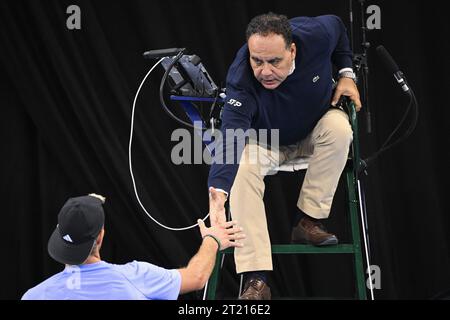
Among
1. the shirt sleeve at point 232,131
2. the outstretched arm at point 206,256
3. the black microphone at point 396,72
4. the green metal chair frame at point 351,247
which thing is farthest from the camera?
the black microphone at point 396,72

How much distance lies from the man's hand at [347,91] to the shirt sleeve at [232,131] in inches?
14.2

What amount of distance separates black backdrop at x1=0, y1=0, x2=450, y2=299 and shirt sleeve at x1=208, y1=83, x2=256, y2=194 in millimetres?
952

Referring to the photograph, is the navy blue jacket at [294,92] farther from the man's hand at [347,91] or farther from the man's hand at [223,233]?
the man's hand at [223,233]

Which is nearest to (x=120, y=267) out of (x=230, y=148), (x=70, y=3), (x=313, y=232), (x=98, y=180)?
(x=230, y=148)

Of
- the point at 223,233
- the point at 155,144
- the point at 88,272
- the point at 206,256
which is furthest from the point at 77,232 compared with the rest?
the point at 155,144

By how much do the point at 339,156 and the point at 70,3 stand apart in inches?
63.1

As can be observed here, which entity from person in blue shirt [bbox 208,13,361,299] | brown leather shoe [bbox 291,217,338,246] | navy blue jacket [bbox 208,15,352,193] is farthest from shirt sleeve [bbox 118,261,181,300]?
brown leather shoe [bbox 291,217,338,246]

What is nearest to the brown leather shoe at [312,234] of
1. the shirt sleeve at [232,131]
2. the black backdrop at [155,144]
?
the shirt sleeve at [232,131]

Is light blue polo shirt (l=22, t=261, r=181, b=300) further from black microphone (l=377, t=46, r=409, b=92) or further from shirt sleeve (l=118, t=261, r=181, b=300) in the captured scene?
black microphone (l=377, t=46, r=409, b=92)

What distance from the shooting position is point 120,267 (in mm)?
2006

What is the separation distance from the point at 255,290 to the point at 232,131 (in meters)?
0.57

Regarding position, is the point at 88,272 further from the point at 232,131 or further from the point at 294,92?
the point at 294,92

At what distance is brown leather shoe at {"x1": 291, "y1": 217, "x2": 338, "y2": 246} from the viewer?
2.85 m

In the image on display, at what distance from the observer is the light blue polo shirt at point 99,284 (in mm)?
1943
